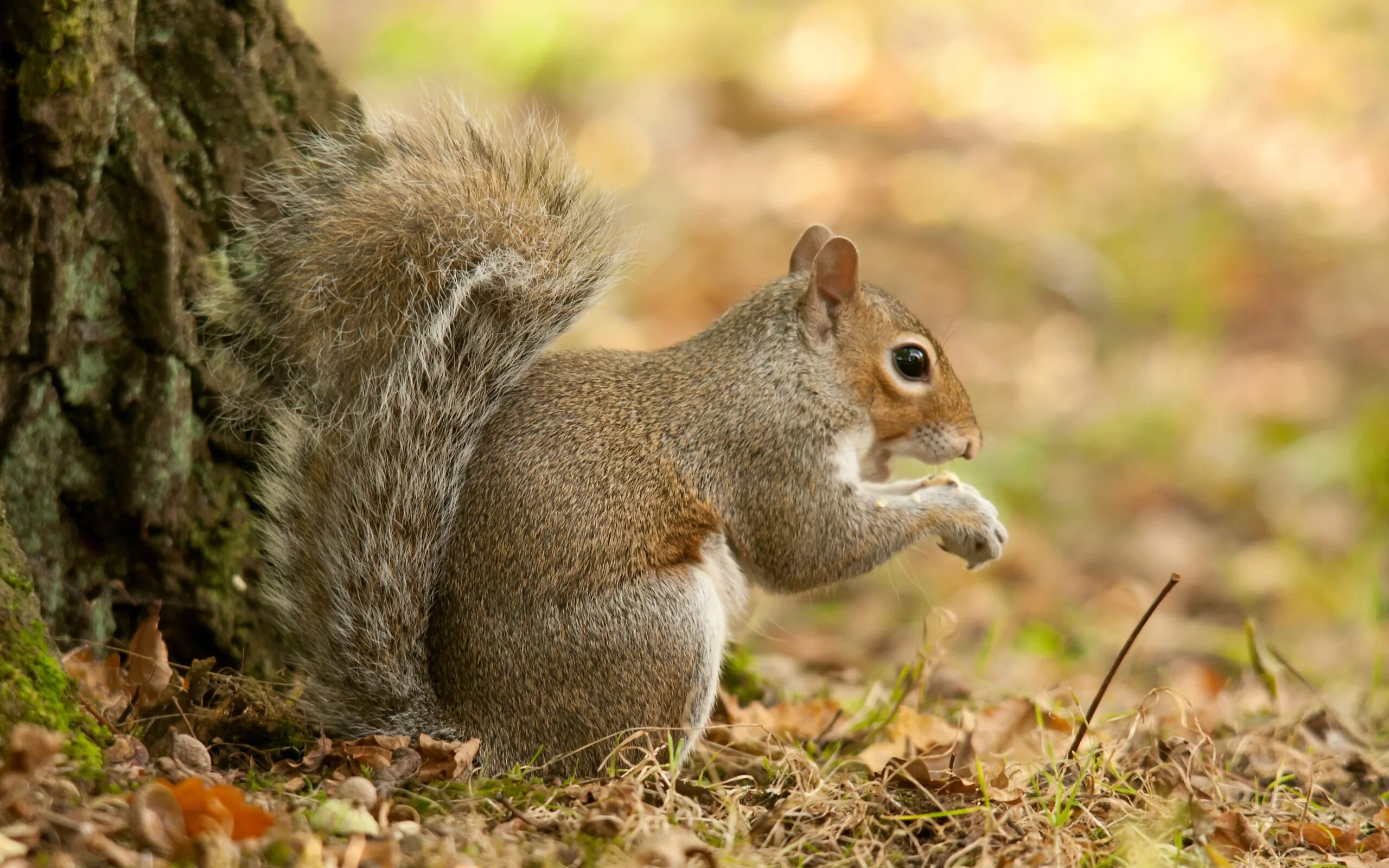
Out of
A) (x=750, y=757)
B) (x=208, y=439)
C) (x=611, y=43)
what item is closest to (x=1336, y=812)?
(x=750, y=757)

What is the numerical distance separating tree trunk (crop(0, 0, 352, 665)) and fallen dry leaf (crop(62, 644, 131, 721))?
6 centimetres

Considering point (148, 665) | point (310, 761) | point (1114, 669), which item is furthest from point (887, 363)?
point (148, 665)

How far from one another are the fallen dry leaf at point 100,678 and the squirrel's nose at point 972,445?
5.80 feet

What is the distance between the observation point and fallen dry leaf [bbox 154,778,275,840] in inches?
65.9

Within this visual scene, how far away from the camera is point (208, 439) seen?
2525 millimetres

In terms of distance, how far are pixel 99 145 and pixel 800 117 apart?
20.4 ft

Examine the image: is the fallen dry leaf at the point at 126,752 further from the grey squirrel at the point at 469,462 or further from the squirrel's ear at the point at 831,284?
the squirrel's ear at the point at 831,284

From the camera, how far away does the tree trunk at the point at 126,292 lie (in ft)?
7.14

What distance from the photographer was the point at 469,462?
2414 mm

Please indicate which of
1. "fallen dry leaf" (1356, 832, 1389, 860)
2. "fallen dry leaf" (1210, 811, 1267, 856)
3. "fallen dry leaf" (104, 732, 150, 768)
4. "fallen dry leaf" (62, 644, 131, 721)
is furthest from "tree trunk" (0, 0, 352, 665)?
"fallen dry leaf" (1356, 832, 1389, 860)

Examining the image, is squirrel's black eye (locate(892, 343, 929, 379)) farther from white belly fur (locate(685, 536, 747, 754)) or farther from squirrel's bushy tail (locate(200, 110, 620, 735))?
squirrel's bushy tail (locate(200, 110, 620, 735))

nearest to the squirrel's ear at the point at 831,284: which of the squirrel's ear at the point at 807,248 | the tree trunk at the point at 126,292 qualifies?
the squirrel's ear at the point at 807,248

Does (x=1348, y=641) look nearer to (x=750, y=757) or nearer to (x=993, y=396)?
(x=993, y=396)

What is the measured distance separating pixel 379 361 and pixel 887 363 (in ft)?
3.71
